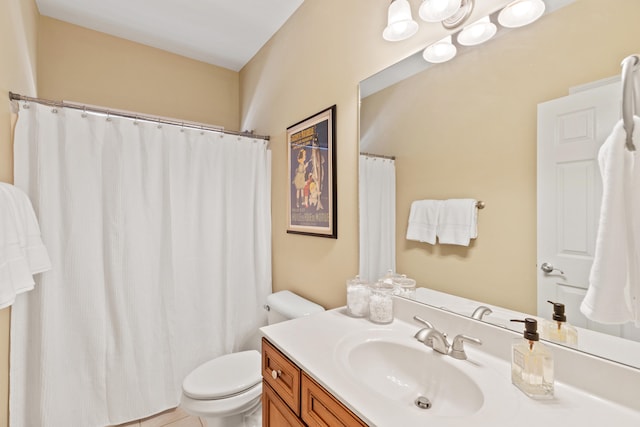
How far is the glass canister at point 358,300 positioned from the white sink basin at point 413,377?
0.22 m

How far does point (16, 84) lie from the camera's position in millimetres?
1375

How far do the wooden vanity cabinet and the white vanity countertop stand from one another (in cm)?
4

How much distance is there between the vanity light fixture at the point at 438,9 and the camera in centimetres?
93

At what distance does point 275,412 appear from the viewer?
1027mm

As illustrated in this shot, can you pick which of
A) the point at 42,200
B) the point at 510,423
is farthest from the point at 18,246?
the point at 510,423

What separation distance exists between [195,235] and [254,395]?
1.08 metres

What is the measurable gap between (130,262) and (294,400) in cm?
140

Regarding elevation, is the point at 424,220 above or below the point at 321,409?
above

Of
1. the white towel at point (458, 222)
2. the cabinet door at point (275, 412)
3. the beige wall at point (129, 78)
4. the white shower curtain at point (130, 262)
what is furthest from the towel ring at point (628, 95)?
the beige wall at point (129, 78)

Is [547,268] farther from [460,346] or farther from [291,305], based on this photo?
[291,305]

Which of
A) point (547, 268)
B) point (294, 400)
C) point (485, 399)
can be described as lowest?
point (294, 400)

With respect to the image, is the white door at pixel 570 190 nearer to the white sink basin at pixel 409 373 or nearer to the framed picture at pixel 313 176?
the white sink basin at pixel 409 373

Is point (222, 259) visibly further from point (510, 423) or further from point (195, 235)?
point (510, 423)

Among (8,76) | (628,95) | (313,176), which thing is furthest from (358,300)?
(8,76)
